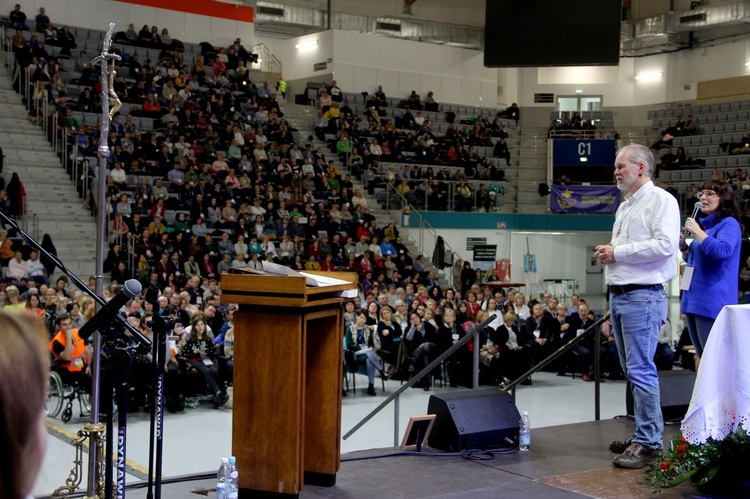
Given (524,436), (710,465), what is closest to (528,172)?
(524,436)

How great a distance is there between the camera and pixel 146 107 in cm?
1831

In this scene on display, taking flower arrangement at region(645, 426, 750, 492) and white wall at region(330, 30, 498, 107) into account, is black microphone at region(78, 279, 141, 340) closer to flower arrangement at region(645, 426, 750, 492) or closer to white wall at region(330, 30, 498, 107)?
flower arrangement at region(645, 426, 750, 492)

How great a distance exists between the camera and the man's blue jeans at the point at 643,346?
4.52 metres

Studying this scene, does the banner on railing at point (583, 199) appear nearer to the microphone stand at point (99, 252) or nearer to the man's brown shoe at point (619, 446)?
the man's brown shoe at point (619, 446)

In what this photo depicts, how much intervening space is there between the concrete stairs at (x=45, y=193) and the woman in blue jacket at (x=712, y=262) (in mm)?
11014

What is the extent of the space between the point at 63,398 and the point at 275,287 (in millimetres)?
5393

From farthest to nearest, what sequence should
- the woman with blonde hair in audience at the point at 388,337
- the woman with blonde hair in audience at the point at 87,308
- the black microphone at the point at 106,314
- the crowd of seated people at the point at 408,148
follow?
1. the crowd of seated people at the point at 408,148
2. the woman with blonde hair in audience at the point at 388,337
3. the woman with blonde hair in audience at the point at 87,308
4. the black microphone at the point at 106,314

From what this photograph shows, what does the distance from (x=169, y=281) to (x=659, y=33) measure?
19629 millimetres

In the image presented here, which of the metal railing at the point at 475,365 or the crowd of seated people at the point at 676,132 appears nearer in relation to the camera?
the metal railing at the point at 475,365

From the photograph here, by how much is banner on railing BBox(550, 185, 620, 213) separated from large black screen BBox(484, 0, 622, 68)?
10.1 ft

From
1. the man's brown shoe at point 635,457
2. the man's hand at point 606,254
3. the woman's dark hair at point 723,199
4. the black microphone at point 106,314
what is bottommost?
the man's brown shoe at point 635,457

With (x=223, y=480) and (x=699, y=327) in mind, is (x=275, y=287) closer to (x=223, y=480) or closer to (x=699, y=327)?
(x=223, y=480)

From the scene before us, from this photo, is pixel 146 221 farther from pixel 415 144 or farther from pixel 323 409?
pixel 323 409

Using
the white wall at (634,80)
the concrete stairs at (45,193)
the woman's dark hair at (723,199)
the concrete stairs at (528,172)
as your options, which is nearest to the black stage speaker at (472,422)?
the woman's dark hair at (723,199)
